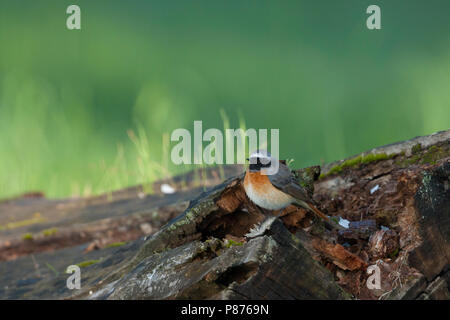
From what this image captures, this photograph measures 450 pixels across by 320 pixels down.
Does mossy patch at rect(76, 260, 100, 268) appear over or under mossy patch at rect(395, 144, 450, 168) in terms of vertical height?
under

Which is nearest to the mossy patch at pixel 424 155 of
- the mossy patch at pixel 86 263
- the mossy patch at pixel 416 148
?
the mossy patch at pixel 416 148

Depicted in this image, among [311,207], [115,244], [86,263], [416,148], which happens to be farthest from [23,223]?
[416,148]

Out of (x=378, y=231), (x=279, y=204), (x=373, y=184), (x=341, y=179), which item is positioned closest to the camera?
(x=378, y=231)

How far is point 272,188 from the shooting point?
2398mm

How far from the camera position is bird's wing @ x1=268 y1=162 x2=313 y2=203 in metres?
2.35

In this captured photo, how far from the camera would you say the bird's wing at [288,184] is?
92.6 inches

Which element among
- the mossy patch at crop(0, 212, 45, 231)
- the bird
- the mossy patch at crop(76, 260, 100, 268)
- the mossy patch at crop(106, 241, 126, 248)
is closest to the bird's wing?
the bird

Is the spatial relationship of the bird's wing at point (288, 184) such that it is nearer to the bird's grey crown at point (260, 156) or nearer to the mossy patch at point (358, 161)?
the bird's grey crown at point (260, 156)

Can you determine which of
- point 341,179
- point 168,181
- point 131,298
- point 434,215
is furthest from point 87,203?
point 434,215

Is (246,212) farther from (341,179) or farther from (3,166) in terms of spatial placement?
(3,166)

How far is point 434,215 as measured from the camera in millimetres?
2053

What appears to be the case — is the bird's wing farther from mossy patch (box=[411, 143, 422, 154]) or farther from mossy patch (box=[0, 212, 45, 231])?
mossy patch (box=[0, 212, 45, 231])

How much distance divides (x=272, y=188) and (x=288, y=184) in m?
0.08
